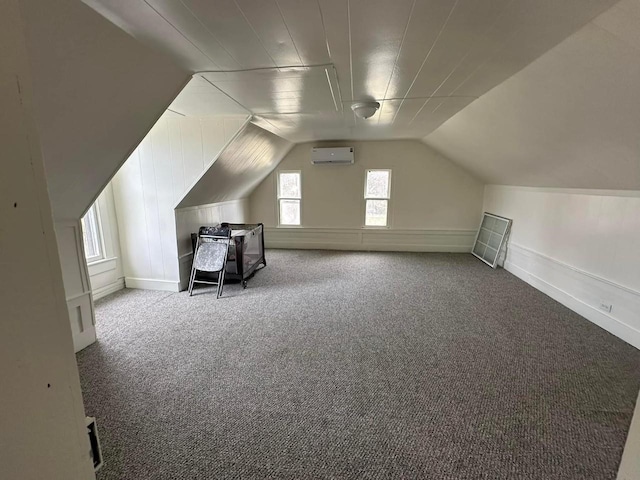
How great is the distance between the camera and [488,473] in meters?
1.45

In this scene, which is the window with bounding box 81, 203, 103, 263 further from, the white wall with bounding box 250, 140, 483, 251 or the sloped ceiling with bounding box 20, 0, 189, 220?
the white wall with bounding box 250, 140, 483, 251

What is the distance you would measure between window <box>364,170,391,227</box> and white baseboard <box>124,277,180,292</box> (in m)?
3.69

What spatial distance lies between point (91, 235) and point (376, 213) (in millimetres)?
4619

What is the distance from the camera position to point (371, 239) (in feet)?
19.6

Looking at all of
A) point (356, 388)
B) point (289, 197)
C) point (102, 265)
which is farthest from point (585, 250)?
point (102, 265)

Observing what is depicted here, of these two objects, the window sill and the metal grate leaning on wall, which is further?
the metal grate leaning on wall

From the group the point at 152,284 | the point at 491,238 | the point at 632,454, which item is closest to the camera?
the point at 632,454

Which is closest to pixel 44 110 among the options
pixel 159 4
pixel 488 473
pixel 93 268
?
pixel 159 4

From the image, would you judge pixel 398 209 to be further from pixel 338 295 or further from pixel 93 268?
pixel 93 268

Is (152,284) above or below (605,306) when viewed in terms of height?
below

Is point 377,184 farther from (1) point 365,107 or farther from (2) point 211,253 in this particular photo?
(2) point 211,253

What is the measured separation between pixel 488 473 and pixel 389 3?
233 centimetres

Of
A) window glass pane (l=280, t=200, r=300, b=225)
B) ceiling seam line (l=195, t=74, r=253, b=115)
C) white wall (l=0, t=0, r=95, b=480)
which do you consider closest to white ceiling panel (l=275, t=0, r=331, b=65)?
ceiling seam line (l=195, t=74, r=253, b=115)

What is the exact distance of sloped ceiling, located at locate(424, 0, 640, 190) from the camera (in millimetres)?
1557
